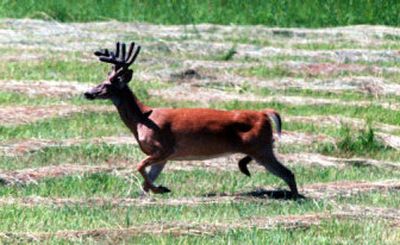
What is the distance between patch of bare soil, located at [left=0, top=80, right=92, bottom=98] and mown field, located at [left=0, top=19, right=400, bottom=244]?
1.6 inches

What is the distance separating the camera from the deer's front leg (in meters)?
12.7

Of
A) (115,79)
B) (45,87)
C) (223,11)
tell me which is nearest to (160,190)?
(115,79)

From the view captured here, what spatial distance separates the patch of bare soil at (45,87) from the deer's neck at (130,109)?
5.36 m

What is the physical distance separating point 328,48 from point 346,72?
3128 millimetres

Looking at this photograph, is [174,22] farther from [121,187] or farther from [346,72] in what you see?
[121,187]

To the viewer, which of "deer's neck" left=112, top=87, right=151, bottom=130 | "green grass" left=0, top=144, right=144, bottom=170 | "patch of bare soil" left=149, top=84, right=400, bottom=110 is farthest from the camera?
"patch of bare soil" left=149, top=84, right=400, bottom=110

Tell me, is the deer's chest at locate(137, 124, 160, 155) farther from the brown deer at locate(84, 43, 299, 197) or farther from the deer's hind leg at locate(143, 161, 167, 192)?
the deer's hind leg at locate(143, 161, 167, 192)

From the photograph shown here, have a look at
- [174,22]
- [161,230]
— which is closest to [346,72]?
[174,22]

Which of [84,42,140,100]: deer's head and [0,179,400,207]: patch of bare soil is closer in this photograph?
[0,179,400,207]: patch of bare soil

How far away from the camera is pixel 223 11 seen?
31719 millimetres

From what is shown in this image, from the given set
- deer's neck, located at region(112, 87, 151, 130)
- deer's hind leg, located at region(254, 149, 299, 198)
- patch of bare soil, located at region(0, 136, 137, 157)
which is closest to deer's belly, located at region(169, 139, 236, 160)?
deer's hind leg, located at region(254, 149, 299, 198)

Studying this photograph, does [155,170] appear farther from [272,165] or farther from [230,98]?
[230,98]

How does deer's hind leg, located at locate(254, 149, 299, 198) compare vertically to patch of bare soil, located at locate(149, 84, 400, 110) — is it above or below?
above

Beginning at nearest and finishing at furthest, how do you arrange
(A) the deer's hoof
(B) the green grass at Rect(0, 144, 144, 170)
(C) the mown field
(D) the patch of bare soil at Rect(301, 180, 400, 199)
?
1. (C) the mown field
2. (A) the deer's hoof
3. (D) the patch of bare soil at Rect(301, 180, 400, 199)
4. (B) the green grass at Rect(0, 144, 144, 170)
